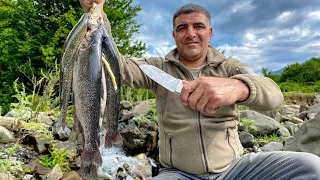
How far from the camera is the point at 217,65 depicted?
3250 millimetres

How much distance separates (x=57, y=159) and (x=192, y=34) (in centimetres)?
306

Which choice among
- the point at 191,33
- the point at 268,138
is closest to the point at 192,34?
the point at 191,33

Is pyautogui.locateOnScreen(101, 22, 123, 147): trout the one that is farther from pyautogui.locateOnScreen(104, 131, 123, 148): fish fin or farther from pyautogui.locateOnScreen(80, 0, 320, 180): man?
pyautogui.locateOnScreen(80, 0, 320, 180): man

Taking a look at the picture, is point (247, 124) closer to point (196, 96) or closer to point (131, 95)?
point (131, 95)

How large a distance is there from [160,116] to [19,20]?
14823 millimetres

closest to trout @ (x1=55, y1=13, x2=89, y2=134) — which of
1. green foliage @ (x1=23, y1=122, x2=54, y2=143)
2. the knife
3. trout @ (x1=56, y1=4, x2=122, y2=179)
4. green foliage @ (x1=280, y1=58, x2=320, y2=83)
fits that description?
trout @ (x1=56, y1=4, x2=122, y2=179)

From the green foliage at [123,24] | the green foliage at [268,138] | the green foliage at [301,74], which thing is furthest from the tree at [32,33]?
the green foliage at [301,74]

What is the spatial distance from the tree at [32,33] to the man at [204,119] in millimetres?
10940

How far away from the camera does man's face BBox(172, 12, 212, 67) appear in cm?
318

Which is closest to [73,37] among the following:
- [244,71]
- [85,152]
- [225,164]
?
[85,152]

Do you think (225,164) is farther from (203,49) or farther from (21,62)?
(21,62)

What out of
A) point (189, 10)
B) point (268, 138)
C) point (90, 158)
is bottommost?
point (268, 138)

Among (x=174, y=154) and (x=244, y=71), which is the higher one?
(x=244, y=71)

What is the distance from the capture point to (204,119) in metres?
2.96
